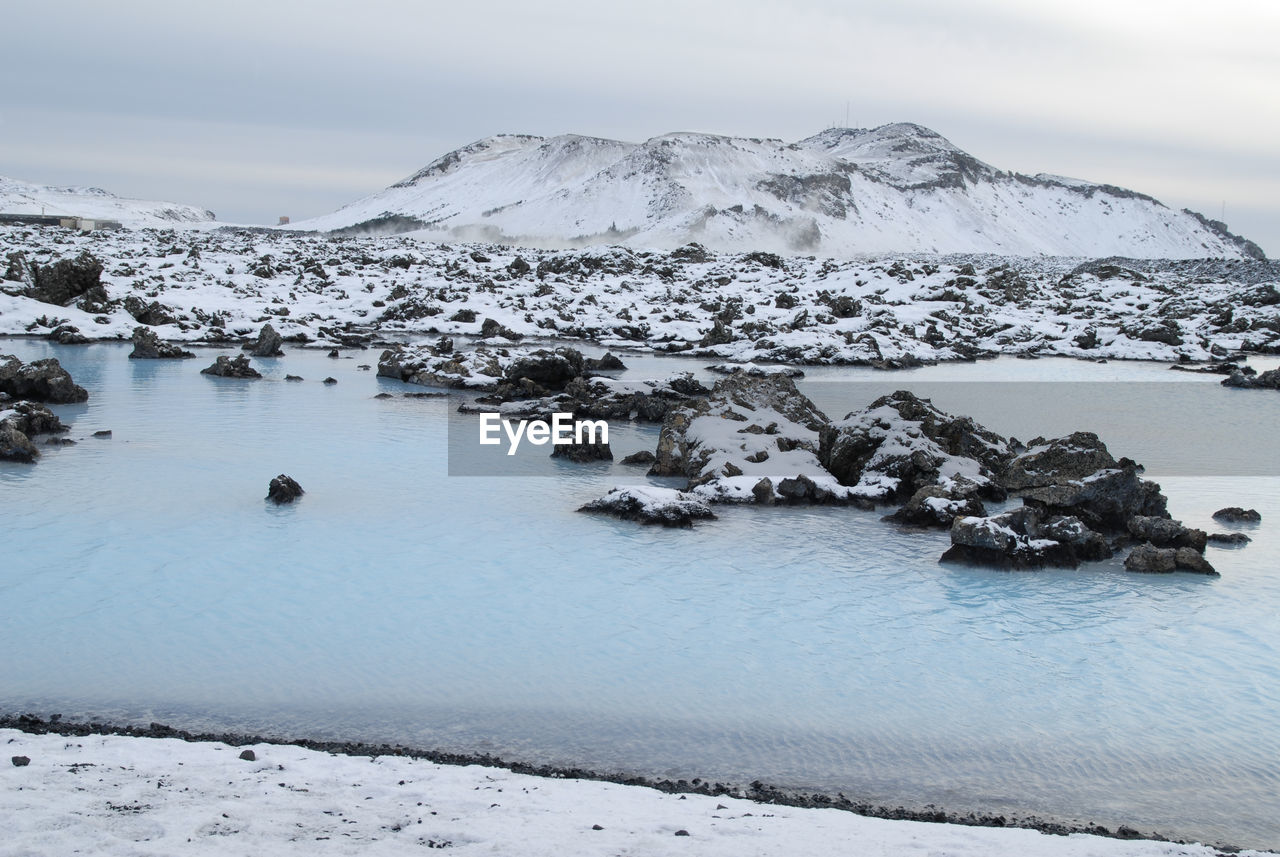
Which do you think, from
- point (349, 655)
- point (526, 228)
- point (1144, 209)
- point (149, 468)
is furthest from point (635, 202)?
point (349, 655)

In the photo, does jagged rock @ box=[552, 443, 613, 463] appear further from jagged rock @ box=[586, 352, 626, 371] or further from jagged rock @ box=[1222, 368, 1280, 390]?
jagged rock @ box=[1222, 368, 1280, 390]

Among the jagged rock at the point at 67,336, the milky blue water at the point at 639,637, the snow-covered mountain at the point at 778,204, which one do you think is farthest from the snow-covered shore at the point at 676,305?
the snow-covered mountain at the point at 778,204

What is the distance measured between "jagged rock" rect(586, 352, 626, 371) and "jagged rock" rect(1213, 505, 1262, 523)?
1186 centimetres

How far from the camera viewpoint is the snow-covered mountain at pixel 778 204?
223ft

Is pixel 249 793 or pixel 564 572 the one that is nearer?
pixel 249 793

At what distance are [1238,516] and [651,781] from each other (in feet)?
27.3

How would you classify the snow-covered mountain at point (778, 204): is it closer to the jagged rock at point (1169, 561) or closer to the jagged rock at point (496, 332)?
the jagged rock at point (496, 332)

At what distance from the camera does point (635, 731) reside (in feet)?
19.3

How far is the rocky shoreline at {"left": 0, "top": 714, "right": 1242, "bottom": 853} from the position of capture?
490cm

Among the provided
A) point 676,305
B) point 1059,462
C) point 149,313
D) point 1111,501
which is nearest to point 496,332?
point 676,305

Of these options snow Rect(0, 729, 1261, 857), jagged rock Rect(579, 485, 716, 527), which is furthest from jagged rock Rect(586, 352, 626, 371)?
snow Rect(0, 729, 1261, 857)

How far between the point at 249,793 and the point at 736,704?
287 centimetres

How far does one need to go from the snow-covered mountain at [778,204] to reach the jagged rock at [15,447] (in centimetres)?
5105

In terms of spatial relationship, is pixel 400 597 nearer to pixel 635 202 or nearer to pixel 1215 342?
pixel 1215 342
